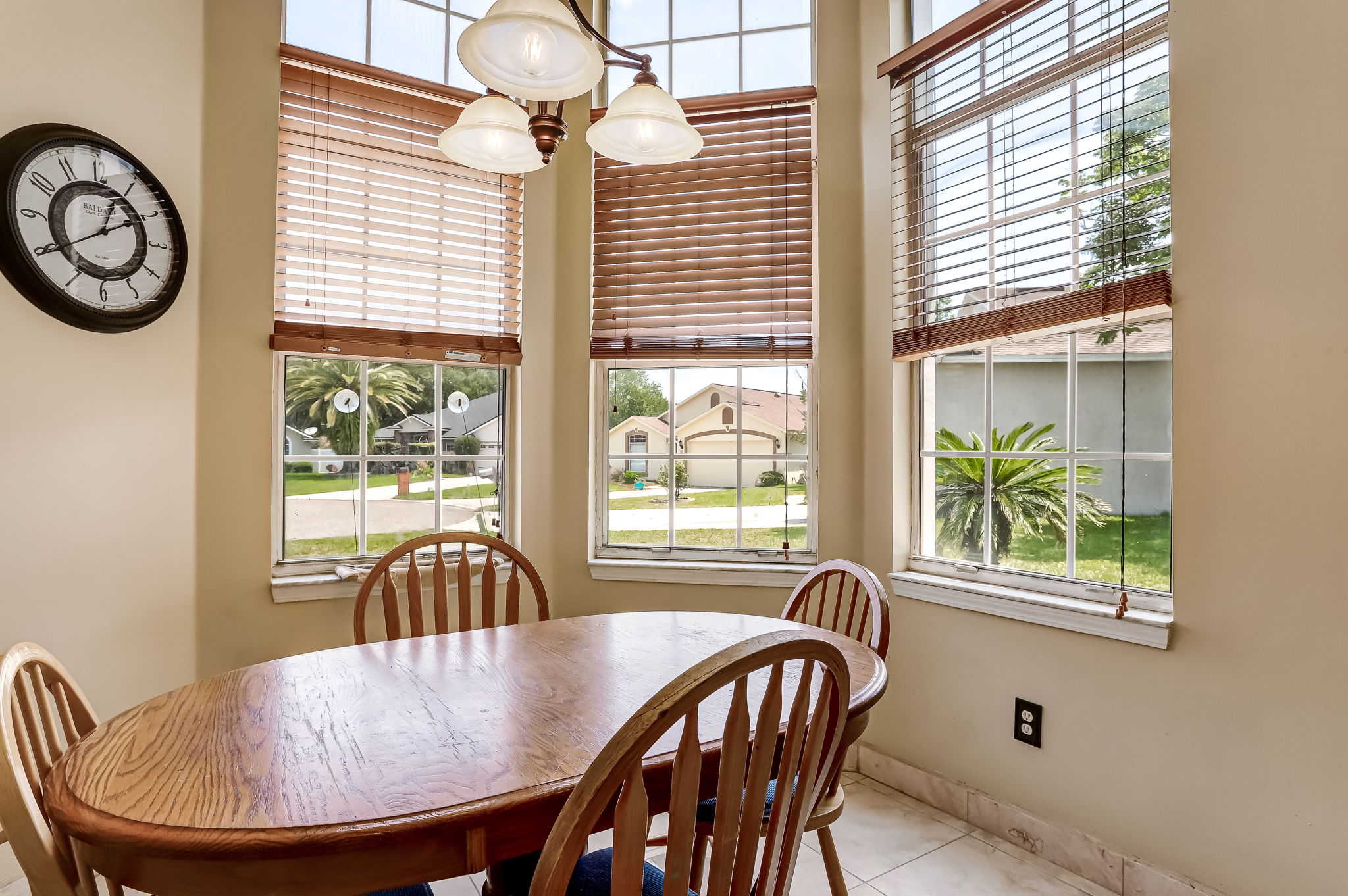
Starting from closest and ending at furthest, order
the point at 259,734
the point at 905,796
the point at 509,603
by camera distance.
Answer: the point at 259,734 < the point at 509,603 < the point at 905,796

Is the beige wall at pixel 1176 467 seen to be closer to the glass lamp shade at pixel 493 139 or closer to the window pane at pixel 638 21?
the window pane at pixel 638 21

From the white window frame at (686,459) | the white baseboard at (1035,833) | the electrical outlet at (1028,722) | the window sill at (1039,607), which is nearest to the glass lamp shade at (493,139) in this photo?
the white window frame at (686,459)

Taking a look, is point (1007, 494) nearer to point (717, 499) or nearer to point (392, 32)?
point (717, 499)

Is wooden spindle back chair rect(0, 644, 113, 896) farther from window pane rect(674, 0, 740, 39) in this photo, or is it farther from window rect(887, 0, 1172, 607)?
window pane rect(674, 0, 740, 39)

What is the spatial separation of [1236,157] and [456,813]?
214 cm

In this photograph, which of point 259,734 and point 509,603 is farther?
point 509,603

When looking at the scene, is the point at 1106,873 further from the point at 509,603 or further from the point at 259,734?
the point at 259,734

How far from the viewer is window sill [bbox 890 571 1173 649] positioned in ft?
5.92

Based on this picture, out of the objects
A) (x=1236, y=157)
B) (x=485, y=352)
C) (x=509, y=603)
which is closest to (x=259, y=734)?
(x=509, y=603)

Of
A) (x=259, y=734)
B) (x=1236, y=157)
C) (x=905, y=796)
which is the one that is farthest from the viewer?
(x=905, y=796)

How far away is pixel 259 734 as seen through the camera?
3.69 feet

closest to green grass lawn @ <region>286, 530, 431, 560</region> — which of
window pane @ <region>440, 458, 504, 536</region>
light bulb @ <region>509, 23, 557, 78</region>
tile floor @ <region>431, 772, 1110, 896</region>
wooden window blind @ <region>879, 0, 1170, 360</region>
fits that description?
window pane @ <region>440, 458, 504, 536</region>

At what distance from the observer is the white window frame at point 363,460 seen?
2396 mm

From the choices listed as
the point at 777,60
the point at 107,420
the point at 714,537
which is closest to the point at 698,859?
the point at 714,537
